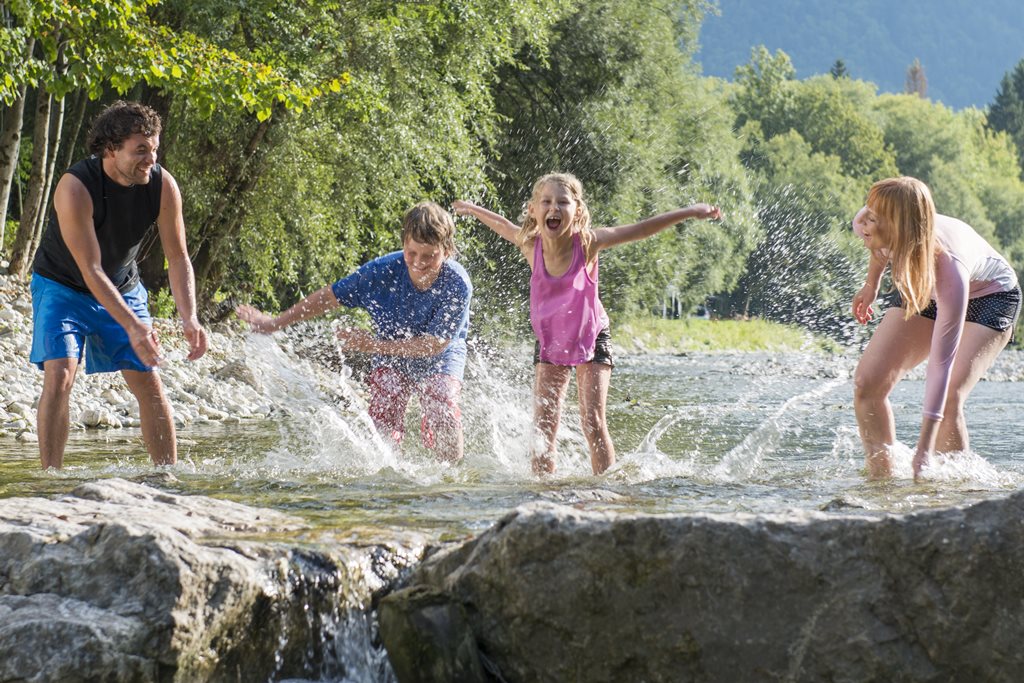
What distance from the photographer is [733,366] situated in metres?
Answer: 34.5

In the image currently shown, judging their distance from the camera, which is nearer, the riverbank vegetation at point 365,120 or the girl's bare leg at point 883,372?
the girl's bare leg at point 883,372

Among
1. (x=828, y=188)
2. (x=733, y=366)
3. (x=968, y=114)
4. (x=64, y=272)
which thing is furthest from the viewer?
(x=968, y=114)

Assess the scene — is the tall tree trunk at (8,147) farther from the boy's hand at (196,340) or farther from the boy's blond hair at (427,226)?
the boy's hand at (196,340)

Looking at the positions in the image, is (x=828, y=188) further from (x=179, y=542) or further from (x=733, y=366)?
(x=179, y=542)

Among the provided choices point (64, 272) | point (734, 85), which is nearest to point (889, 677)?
point (64, 272)

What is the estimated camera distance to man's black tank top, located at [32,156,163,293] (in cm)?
589

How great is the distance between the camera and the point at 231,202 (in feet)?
65.4

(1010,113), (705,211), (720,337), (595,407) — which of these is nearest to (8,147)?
(595,407)

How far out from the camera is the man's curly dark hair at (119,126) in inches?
227

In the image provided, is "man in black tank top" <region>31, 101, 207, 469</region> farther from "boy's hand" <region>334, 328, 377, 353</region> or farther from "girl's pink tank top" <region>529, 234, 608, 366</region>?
"girl's pink tank top" <region>529, 234, 608, 366</region>

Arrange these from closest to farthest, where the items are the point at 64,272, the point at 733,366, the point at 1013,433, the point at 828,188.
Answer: the point at 64,272 < the point at 1013,433 < the point at 733,366 < the point at 828,188

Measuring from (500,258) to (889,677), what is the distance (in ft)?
67.4

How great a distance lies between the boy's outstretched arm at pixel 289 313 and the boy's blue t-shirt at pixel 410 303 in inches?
2.9

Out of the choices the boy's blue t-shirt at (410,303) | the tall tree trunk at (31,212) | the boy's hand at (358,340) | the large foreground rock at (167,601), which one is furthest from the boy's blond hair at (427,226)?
the tall tree trunk at (31,212)
